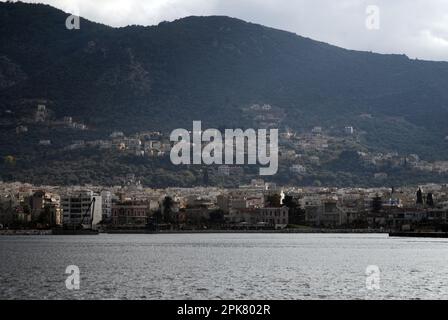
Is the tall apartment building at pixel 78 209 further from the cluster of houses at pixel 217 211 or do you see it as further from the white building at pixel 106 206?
the white building at pixel 106 206

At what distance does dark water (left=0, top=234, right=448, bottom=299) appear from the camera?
49.9m

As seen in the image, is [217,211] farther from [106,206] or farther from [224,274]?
[224,274]

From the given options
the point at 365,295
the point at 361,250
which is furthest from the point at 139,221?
the point at 365,295

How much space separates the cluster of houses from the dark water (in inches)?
3090

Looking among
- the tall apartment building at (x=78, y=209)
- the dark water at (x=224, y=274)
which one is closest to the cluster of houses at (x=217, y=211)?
the tall apartment building at (x=78, y=209)

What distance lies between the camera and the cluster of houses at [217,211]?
169 metres

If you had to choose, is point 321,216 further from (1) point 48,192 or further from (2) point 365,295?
(2) point 365,295

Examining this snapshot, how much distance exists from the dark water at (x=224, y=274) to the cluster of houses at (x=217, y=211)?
257 feet

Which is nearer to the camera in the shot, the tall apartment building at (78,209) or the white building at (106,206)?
the tall apartment building at (78,209)

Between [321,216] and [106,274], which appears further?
[321,216]

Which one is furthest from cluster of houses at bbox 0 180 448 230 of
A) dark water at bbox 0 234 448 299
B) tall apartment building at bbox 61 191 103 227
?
dark water at bbox 0 234 448 299

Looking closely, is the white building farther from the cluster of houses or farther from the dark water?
the dark water
